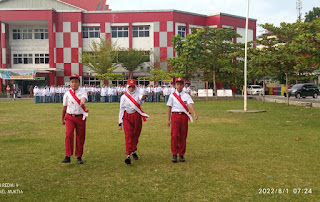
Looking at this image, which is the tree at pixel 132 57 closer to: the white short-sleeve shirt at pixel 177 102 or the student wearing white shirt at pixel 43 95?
the student wearing white shirt at pixel 43 95

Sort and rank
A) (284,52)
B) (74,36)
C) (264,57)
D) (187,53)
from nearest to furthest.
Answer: (284,52) → (264,57) → (187,53) → (74,36)

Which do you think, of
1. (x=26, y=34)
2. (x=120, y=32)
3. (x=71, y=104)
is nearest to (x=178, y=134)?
(x=71, y=104)

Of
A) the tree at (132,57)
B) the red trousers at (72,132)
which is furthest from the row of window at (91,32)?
the red trousers at (72,132)

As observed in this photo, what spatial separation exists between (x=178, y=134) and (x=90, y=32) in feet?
127

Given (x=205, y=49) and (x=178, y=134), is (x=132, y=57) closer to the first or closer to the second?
(x=205, y=49)

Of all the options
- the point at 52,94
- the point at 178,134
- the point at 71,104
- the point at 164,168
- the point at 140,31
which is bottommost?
the point at 164,168

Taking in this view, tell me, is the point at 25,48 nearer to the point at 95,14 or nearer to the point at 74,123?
the point at 95,14

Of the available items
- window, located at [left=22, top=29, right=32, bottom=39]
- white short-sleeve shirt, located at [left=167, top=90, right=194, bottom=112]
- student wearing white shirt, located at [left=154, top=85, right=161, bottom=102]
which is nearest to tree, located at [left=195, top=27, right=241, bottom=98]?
student wearing white shirt, located at [left=154, top=85, right=161, bottom=102]

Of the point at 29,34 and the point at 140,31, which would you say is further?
the point at 140,31

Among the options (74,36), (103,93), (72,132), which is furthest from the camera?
(74,36)

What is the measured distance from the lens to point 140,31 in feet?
141

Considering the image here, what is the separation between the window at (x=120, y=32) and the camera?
1697 inches

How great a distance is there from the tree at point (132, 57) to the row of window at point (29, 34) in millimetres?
10732

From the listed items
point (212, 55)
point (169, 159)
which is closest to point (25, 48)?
point (212, 55)
